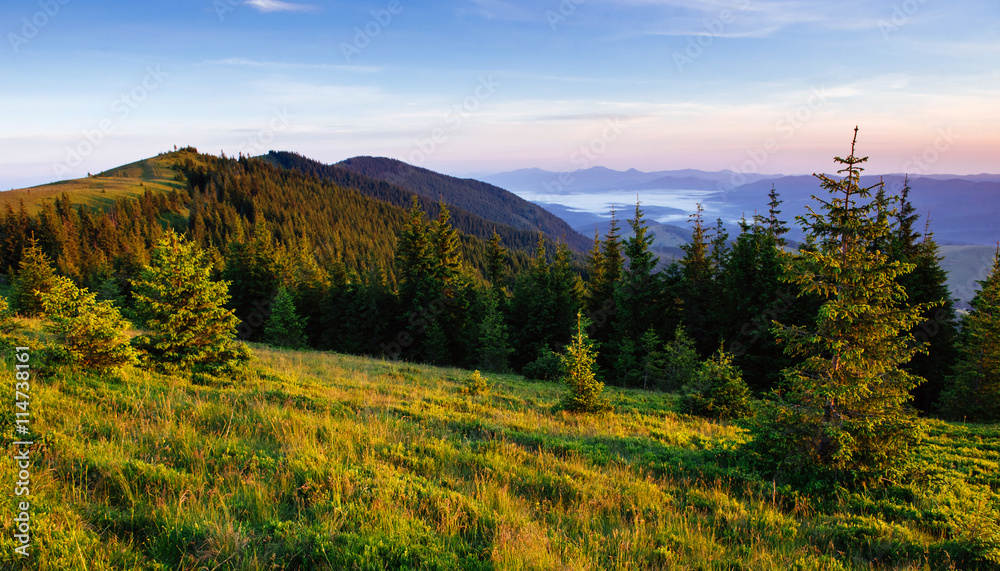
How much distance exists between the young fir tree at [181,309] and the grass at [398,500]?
1.29 meters

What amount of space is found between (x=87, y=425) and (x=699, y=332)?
3595 centimetres

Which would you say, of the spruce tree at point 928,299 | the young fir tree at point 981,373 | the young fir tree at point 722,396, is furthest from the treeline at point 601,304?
the young fir tree at point 722,396

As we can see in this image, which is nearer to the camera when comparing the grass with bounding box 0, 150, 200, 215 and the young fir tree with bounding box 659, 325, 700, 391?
the young fir tree with bounding box 659, 325, 700, 391

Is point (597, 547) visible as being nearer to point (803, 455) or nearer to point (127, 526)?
point (127, 526)

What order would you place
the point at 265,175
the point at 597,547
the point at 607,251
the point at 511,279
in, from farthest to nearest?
the point at 265,175 < the point at 511,279 < the point at 607,251 < the point at 597,547

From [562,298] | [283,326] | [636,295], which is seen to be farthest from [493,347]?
[283,326]

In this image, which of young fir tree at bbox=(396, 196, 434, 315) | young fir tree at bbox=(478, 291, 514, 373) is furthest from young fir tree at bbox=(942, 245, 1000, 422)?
young fir tree at bbox=(396, 196, 434, 315)

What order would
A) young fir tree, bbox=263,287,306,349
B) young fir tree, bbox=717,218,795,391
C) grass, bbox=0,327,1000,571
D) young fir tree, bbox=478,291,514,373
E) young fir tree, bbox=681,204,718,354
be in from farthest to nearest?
young fir tree, bbox=263,287,306,349 < young fir tree, bbox=478,291,514,373 < young fir tree, bbox=681,204,718,354 < young fir tree, bbox=717,218,795,391 < grass, bbox=0,327,1000,571

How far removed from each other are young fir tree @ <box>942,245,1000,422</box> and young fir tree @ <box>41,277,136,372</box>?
115ft

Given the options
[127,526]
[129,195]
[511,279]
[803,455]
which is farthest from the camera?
[129,195]

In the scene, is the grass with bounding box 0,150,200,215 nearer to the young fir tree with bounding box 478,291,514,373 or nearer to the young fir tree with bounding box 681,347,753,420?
the young fir tree with bounding box 478,291,514,373

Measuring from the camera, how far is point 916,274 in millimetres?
28562

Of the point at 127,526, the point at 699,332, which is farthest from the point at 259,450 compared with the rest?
the point at 699,332

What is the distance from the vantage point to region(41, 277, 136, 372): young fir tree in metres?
8.47
